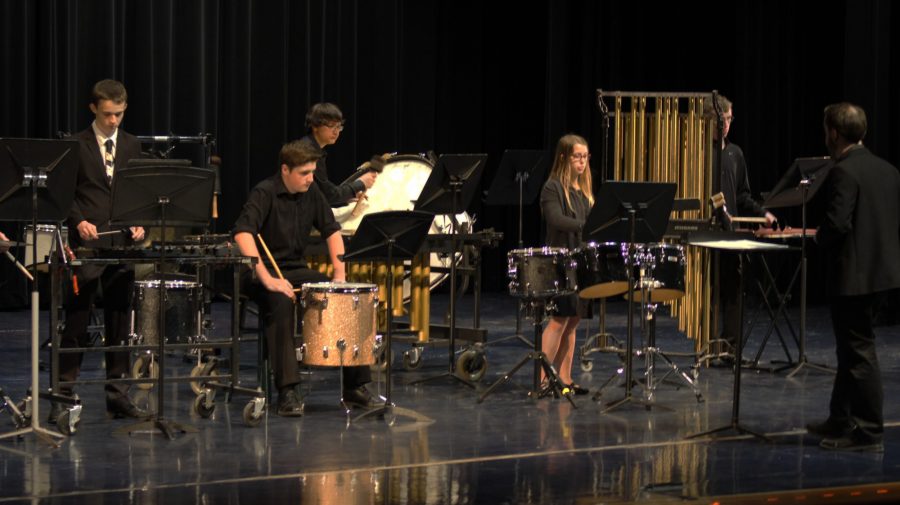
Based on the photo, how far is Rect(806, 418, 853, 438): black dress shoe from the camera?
6108 mm

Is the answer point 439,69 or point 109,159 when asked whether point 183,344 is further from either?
point 439,69

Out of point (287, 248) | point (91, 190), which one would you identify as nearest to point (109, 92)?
point (91, 190)

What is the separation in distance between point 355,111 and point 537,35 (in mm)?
2011

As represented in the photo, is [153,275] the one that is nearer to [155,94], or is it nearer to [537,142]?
[155,94]

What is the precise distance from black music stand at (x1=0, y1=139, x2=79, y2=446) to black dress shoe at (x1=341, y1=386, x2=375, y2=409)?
1.59 metres

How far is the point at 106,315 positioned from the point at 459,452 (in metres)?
1.93

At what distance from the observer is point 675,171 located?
334 inches

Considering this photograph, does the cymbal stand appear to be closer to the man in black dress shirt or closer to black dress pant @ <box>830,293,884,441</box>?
black dress pant @ <box>830,293,884,441</box>

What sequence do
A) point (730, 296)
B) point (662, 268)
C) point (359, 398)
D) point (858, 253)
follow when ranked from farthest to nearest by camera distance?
point (730, 296), point (662, 268), point (359, 398), point (858, 253)

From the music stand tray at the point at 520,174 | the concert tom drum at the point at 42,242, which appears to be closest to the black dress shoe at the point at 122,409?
the concert tom drum at the point at 42,242

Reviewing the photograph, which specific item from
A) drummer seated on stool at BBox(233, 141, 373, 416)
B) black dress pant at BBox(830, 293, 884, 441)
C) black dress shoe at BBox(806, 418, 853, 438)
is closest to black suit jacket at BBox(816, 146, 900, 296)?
black dress pant at BBox(830, 293, 884, 441)

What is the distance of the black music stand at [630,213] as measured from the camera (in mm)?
6594

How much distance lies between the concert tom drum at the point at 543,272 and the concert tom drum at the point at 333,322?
0.92m

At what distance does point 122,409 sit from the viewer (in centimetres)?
658
